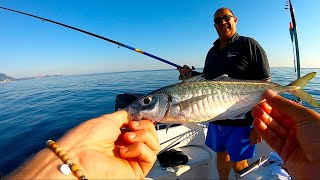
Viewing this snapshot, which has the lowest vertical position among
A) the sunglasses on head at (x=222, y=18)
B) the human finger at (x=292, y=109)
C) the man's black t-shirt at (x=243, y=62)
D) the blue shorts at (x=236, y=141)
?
the blue shorts at (x=236, y=141)

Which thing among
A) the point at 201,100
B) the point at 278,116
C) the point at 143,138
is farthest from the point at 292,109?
the point at 143,138

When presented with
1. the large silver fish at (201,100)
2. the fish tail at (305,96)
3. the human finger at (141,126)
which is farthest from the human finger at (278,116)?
the human finger at (141,126)

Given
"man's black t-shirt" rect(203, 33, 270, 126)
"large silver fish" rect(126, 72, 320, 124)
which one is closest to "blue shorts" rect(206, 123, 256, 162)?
"man's black t-shirt" rect(203, 33, 270, 126)

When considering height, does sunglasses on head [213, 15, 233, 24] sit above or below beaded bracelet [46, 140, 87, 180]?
above

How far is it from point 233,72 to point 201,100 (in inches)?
80.5

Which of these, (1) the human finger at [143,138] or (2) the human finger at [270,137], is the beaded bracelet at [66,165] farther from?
(2) the human finger at [270,137]

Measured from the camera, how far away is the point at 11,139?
372 inches

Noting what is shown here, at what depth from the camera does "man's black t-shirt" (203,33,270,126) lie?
426cm

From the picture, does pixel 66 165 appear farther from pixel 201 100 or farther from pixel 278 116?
pixel 278 116

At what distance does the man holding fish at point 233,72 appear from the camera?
14.1ft

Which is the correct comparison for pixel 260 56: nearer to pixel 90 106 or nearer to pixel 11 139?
pixel 11 139

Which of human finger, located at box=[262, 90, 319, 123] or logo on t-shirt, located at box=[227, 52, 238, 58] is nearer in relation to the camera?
human finger, located at box=[262, 90, 319, 123]

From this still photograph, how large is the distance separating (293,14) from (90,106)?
459 inches

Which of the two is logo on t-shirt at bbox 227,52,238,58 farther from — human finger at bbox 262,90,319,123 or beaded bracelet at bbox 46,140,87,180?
beaded bracelet at bbox 46,140,87,180
